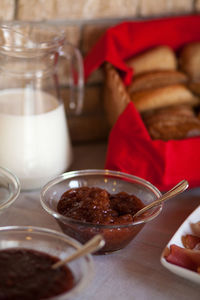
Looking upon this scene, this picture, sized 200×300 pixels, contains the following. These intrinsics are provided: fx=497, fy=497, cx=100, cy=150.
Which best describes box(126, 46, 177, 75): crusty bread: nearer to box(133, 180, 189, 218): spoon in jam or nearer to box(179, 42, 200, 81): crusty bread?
box(179, 42, 200, 81): crusty bread

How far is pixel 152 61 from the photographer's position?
3.95 ft

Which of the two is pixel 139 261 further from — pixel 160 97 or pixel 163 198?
pixel 160 97

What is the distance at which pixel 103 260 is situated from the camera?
0.86 meters

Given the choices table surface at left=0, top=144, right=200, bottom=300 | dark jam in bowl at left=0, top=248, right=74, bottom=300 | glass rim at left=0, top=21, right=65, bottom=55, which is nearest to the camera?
dark jam in bowl at left=0, top=248, right=74, bottom=300

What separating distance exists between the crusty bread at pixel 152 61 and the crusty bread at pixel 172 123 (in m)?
0.12

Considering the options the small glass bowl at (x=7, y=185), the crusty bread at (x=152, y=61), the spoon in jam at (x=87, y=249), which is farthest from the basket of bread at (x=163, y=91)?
the spoon in jam at (x=87, y=249)

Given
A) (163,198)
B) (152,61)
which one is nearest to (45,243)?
(163,198)

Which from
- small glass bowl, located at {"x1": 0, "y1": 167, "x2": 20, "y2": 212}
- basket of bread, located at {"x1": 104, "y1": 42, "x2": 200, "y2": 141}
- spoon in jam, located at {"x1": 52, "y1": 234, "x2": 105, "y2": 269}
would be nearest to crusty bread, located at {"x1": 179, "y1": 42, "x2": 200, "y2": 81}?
basket of bread, located at {"x1": 104, "y1": 42, "x2": 200, "y2": 141}

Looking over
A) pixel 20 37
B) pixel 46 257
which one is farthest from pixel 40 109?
pixel 46 257

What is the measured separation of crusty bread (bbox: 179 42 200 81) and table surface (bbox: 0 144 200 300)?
31cm

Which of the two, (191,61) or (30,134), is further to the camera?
(191,61)

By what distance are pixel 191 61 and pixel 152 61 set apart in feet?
0.35

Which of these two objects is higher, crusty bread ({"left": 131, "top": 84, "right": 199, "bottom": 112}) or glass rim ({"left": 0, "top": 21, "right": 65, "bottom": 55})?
glass rim ({"left": 0, "top": 21, "right": 65, "bottom": 55})

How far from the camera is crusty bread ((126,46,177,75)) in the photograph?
1.20 m
